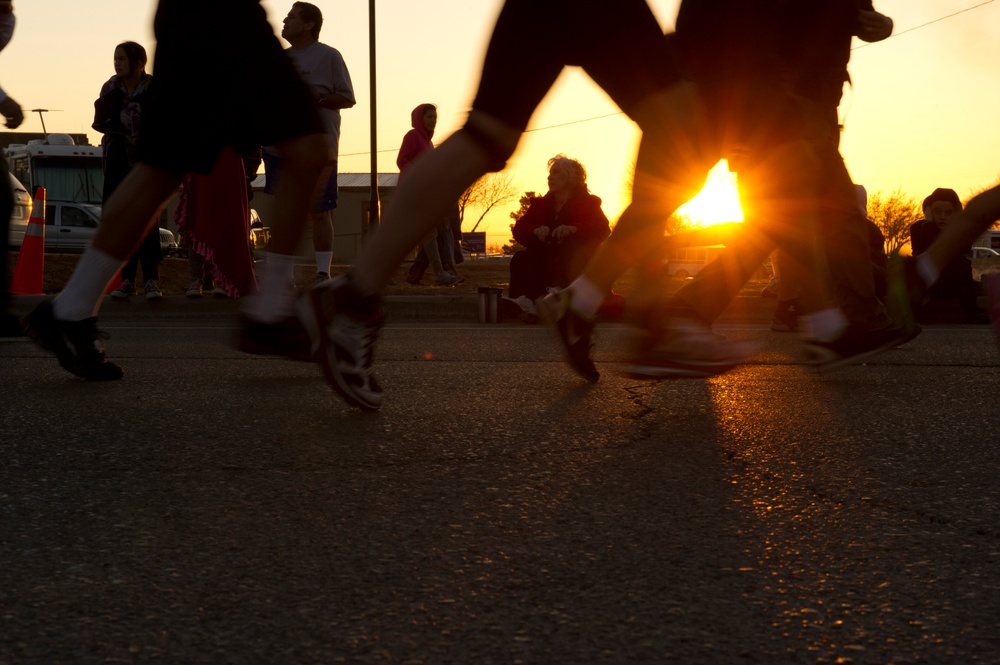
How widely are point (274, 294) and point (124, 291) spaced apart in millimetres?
6260

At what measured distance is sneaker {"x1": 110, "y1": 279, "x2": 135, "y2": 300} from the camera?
9.16m

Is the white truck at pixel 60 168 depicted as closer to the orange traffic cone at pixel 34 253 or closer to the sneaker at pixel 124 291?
the sneaker at pixel 124 291

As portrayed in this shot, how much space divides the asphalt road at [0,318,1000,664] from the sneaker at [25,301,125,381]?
0.12 m

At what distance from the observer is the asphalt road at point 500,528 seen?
4.82ft

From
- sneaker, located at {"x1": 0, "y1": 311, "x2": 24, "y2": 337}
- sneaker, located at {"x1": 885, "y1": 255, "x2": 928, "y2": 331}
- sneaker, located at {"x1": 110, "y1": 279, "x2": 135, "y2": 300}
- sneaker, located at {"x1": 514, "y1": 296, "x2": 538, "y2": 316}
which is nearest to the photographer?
sneaker, located at {"x1": 885, "y1": 255, "x2": 928, "y2": 331}

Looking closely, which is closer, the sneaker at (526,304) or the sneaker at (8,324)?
the sneaker at (8,324)

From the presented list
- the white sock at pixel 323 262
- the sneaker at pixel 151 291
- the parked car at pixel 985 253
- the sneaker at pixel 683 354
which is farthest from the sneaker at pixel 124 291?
the parked car at pixel 985 253

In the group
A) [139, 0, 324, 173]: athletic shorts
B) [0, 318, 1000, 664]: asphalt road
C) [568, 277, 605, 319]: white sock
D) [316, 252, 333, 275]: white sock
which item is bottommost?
[0, 318, 1000, 664]: asphalt road

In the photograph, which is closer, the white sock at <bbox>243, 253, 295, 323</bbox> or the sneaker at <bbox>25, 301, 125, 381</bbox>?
the white sock at <bbox>243, 253, 295, 323</bbox>

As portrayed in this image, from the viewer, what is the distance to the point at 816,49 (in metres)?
3.79

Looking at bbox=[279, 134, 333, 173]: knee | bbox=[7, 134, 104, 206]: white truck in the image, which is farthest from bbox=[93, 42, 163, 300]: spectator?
bbox=[7, 134, 104, 206]: white truck

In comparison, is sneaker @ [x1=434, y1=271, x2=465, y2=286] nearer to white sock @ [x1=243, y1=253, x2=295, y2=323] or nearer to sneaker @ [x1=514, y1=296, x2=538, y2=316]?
sneaker @ [x1=514, y1=296, x2=538, y2=316]

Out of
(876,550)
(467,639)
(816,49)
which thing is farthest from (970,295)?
(467,639)

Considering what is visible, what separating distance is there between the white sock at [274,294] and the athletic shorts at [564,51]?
0.77 meters
